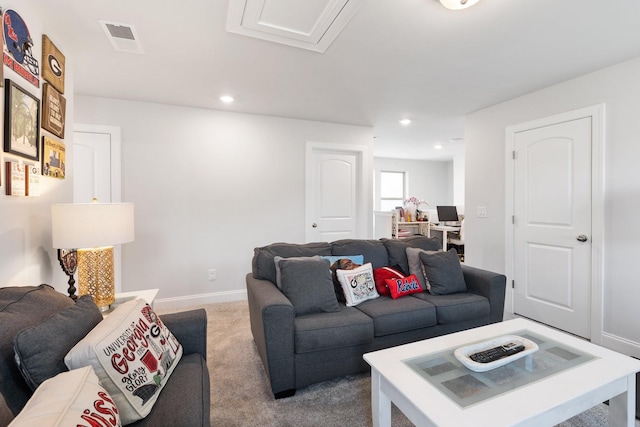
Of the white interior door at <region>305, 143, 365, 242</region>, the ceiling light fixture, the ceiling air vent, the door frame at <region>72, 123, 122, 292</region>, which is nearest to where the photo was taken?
the ceiling light fixture

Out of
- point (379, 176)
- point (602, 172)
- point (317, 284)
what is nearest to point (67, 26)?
point (317, 284)

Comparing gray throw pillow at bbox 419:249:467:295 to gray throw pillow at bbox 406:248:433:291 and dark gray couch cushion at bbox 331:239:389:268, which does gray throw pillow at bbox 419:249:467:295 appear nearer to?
gray throw pillow at bbox 406:248:433:291

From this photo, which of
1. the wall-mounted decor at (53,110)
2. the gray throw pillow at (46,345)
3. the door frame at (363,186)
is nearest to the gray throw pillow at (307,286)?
the gray throw pillow at (46,345)

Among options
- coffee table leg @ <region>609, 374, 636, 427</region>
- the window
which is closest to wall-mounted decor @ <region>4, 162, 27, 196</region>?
coffee table leg @ <region>609, 374, 636, 427</region>

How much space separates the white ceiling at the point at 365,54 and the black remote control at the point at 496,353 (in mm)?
1845

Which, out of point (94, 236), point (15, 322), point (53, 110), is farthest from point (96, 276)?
point (53, 110)

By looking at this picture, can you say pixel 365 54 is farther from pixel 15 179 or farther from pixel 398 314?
pixel 15 179

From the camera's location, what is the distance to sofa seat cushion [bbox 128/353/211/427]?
1019 mm

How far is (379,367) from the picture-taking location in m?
1.34

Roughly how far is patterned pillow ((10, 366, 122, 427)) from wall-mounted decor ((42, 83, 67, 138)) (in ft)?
5.38

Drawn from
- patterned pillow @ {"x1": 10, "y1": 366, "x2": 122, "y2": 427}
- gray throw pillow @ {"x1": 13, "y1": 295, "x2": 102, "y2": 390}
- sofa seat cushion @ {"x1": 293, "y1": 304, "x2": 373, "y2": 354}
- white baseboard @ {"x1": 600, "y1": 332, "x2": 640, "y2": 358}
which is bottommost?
white baseboard @ {"x1": 600, "y1": 332, "x2": 640, "y2": 358}

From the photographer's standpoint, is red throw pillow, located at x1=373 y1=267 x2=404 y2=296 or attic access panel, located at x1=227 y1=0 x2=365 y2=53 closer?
attic access panel, located at x1=227 y1=0 x2=365 y2=53

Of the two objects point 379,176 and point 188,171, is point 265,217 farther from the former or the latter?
point 379,176

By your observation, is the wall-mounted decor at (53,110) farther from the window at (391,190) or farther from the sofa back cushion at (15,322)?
the window at (391,190)
